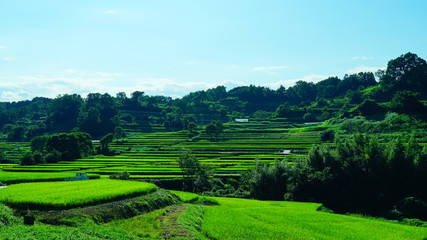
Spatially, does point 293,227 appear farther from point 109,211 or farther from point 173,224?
point 109,211

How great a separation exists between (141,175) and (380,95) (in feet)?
309

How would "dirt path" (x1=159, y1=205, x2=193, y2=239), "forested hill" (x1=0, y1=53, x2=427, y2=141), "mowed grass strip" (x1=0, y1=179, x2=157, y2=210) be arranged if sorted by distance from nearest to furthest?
"dirt path" (x1=159, y1=205, x2=193, y2=239) < "mowed grass strip" (x1=0, y1=179, x2=157, y2=210) < "forested hill" (x1=0, y1=53, x2=427, y2=141)

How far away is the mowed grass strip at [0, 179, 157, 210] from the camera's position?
2314cm

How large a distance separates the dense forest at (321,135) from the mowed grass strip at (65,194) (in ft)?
53.9

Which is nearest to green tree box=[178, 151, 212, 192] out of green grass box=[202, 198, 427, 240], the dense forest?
the dense forest

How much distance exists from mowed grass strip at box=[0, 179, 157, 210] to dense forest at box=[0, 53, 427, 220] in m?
16.4

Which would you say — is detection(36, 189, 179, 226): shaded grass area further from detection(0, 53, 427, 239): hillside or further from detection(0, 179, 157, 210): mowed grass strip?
detection(0, 179, 157, 210): mowed grass strip

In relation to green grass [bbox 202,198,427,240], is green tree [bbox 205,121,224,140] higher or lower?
higher

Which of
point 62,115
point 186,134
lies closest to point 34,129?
point 62,115

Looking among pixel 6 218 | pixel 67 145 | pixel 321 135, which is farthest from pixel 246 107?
pixel 6 218

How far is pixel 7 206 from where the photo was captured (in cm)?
2283

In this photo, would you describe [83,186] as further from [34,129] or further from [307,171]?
[34,129]

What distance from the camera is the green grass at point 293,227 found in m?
21.8

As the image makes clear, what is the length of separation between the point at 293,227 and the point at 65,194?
1565 centimetres
